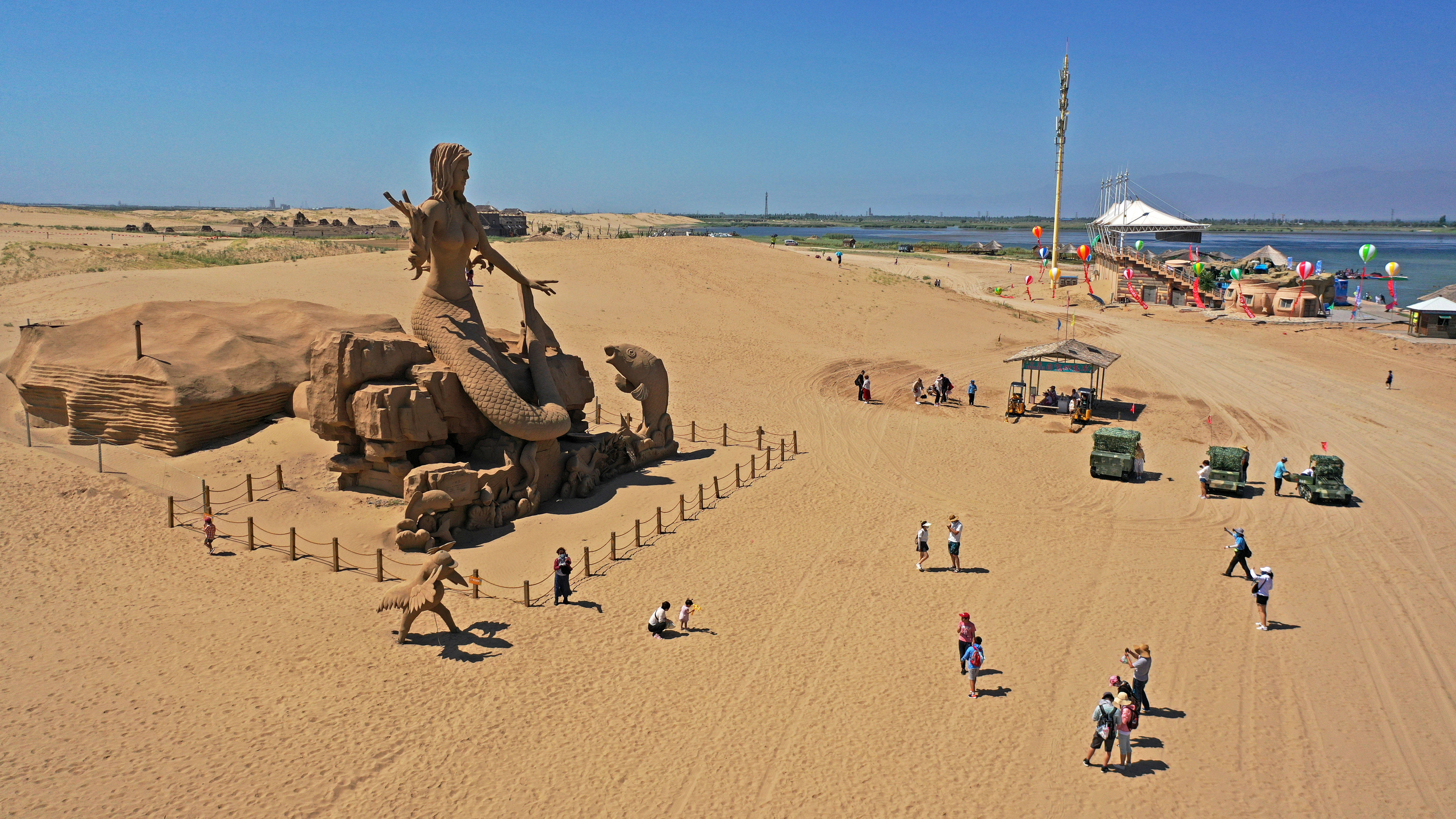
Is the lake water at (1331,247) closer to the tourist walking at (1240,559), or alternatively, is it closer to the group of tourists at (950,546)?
the tourist walking at (1240,559)

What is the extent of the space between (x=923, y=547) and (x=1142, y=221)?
203 feet

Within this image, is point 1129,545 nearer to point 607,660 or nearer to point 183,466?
point 607,660

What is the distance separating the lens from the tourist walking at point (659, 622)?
37.9ft

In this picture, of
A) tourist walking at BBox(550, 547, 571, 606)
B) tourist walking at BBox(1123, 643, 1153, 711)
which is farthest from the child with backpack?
tourist walking at BBox(550, 547, 571, 606)

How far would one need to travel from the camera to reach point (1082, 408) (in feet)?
79.6

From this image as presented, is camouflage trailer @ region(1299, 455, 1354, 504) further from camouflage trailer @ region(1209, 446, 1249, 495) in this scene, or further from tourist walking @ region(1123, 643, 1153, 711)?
tourist walking @ region(1123, 643, 1153, 711)

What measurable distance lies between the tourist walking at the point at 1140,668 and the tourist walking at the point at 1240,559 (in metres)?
4.48

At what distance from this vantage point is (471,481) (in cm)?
1445

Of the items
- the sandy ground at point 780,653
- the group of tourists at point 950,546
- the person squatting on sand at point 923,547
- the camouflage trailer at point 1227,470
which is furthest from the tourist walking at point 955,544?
the camouflage trailer at point 1227,470

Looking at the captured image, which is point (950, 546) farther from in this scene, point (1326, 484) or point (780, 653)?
point (1326, 484)

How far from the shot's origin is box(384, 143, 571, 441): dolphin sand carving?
15.1 metres

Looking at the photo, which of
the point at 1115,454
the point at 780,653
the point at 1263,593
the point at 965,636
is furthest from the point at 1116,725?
the point at 1115,454

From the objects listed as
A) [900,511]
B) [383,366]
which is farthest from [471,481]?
[900,511]

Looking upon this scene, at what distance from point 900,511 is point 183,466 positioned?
43.2 feet
